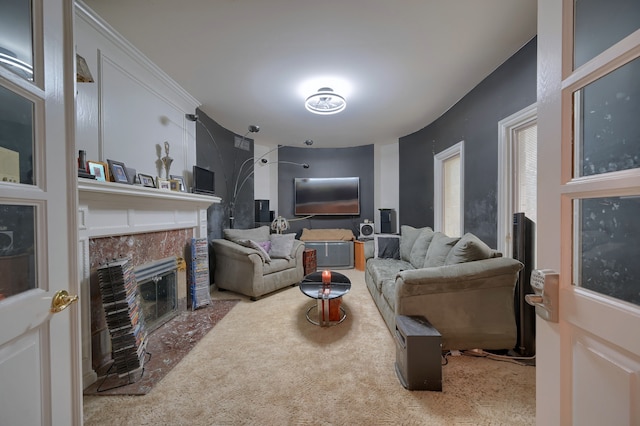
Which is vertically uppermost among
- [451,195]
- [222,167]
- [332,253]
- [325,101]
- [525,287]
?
[325,101]

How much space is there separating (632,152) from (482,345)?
1769 millimetres

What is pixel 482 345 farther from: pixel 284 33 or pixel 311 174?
pixel 311 174

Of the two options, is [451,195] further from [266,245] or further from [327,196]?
[266,245]

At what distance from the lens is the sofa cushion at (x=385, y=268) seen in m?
2.60

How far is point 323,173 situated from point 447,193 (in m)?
2.51

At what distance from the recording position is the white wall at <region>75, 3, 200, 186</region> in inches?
66.7

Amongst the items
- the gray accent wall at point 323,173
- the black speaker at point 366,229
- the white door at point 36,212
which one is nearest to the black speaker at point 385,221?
the black speaker at point 366,229

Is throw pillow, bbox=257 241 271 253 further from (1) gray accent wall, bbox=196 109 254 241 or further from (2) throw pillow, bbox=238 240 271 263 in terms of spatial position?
(1) gray accent wall, bbox=196 109 254 241

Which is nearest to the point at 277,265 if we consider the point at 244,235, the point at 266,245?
the point at 266,245

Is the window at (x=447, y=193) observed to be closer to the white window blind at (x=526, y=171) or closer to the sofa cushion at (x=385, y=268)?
the sofa cushion at (x=385, y=268)

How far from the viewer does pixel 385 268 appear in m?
2.92

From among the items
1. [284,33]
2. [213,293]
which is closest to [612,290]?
[284,33]

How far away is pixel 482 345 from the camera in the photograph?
1795 mm

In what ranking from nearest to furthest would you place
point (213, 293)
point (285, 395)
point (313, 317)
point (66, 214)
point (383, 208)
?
point (66, 214), point (285, 395), point (313, 317), point (213, 293), point (383, 208)
